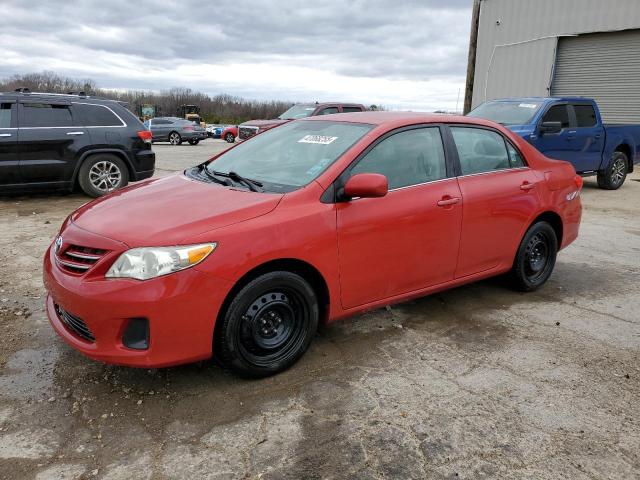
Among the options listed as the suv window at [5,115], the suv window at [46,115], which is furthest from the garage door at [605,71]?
the suv window at [5,115]

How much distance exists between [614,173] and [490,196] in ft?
29.0

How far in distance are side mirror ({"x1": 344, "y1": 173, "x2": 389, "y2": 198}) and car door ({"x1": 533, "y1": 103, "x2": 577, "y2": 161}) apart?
751cm

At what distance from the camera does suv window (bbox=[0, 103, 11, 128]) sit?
7793mm

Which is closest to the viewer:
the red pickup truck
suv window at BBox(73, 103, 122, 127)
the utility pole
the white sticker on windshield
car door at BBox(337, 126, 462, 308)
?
car door at BBox(337, 126, 462, 308)

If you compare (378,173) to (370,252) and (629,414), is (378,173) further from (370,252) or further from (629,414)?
(629,414)

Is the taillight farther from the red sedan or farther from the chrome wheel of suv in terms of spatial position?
the red sedan

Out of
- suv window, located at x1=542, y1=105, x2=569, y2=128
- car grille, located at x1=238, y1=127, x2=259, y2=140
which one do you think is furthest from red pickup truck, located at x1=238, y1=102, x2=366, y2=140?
suv window, located at x1=542, y1=105, x2=569, y2=128

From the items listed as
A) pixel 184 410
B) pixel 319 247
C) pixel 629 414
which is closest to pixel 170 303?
pixel 184 410

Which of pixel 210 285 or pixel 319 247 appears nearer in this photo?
pixel 210 285

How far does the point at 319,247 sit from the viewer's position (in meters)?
3.15

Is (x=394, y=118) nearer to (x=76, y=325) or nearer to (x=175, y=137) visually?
(x=76, y=325)

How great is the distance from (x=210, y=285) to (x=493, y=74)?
64.4 ft


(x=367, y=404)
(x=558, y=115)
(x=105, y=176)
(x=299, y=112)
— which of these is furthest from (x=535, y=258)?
(x=299, y=112)

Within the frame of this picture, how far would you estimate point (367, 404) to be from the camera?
2.90 metres
